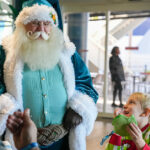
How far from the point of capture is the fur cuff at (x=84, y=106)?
1.28 m

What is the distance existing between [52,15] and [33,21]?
0.14 meters

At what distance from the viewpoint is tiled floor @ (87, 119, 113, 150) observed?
2.77 metres

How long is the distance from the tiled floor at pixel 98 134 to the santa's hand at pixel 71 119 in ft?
5.29

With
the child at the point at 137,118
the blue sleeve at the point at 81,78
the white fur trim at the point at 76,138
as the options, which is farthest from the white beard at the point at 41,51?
the child at the point at 137,118

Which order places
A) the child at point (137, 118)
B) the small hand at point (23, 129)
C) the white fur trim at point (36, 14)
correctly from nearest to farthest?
the small hand at point (23, 129) → the child at point (137, 118) → the white fur trim at point (36, 14)

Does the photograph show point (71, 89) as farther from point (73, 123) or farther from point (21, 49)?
point (21, 49)

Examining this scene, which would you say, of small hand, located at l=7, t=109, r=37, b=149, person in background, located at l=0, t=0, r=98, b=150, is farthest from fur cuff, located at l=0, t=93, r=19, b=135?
small hand, located at l=7, t=109, r=37, b=149

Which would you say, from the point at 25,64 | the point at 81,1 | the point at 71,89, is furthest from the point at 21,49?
the point at 81,1

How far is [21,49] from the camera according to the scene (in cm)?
131

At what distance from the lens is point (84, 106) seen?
1310 mm

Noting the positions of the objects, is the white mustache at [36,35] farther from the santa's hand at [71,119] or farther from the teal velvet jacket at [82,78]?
the santa's hand at [71,119]

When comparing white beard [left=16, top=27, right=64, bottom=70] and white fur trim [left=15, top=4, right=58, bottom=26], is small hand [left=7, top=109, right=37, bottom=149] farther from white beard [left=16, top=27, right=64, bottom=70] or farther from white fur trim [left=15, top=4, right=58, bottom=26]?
white fur trim [left=15, top=4, right=58, bottom=26]

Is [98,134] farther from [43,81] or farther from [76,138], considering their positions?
[43,81]

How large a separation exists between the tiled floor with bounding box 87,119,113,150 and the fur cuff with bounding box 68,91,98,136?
1525 mm
